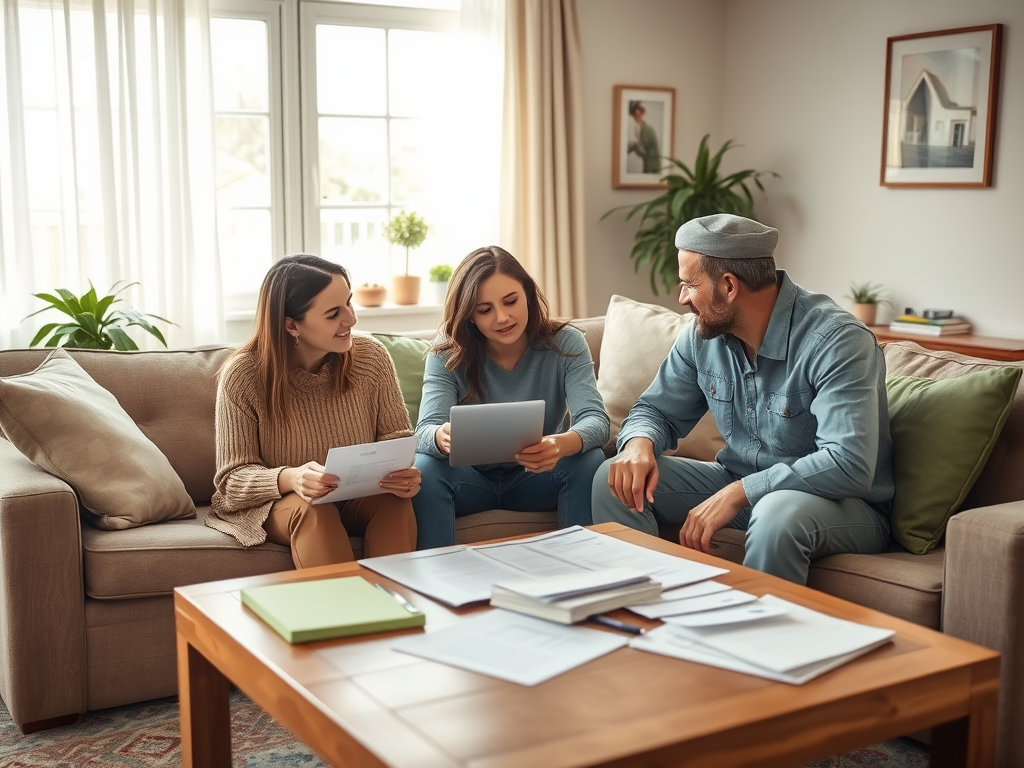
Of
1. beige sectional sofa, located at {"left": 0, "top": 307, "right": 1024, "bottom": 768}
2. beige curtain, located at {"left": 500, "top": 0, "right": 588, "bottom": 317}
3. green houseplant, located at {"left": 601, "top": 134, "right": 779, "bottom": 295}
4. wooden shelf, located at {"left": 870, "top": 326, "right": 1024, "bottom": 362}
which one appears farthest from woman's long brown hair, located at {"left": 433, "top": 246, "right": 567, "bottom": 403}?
green houseplant, located at {"left": 601, "top": 134, "right": 779, "bottom": 295}

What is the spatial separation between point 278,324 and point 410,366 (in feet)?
2.01

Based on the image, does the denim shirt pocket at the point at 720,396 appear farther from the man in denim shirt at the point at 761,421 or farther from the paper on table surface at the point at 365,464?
the paper on table surface at the point at 365,464

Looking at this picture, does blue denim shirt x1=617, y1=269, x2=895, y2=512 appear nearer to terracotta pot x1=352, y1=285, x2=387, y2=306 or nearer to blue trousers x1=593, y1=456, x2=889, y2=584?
blue trousers x1=593, y1=456, x2=889, y2=584

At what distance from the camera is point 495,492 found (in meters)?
2.73

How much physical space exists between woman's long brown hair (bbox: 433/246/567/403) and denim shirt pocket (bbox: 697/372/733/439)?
1.47ft

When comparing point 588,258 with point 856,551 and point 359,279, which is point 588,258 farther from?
point 856,551

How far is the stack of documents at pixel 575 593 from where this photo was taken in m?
1.60

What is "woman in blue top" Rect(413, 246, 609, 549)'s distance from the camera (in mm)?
2602

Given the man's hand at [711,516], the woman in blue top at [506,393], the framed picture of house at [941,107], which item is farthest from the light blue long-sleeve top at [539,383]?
the framed picture of house at [941,107]

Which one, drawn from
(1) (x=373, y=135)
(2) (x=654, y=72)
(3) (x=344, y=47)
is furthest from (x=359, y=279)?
(2) (x=654, y=72)

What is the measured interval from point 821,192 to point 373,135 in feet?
7.12

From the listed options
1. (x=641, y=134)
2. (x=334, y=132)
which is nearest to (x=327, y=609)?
(x=334, y=132)

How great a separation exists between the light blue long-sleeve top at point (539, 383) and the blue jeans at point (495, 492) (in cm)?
13

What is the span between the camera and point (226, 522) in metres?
2.50
